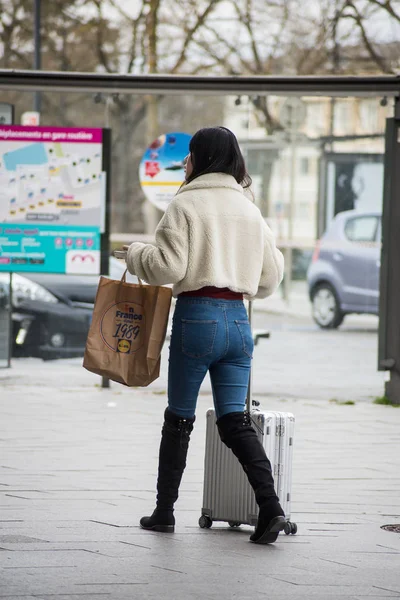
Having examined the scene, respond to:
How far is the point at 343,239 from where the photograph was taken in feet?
59.8

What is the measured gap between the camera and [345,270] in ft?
60.7

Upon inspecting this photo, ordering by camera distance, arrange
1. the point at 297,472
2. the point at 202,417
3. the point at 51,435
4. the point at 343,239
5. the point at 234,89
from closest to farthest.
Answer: the point at 297,472
the point at 51,435
the point at 202,417
the point at 234,89
the point at 343,239

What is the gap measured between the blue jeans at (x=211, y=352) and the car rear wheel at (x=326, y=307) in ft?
44.5

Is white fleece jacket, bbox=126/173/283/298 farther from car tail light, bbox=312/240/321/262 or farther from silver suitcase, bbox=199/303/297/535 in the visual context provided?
car tail light, bbox=312/240/321/262

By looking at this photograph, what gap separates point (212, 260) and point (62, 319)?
690 cm

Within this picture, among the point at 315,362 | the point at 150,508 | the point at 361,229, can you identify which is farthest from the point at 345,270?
the point at 150,508

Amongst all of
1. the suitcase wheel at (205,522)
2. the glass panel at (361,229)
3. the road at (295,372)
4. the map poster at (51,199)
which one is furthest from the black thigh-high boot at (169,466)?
the glass panel at (361,229)

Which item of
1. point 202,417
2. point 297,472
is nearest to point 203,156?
point 297,472

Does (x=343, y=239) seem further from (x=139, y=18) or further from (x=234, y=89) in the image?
(x=139, y=18)

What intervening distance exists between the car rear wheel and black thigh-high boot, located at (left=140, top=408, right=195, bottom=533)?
530 inches

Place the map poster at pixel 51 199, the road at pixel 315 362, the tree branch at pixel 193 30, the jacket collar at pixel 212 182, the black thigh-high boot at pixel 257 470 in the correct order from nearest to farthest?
1. the black thigh-high boot at pixel 257 470
2. the jacket collar at pixel 212 182
3. the map poster at pixel 51 199
4. the road at pixel 315 362
5. the tree branch at pixel 193 30

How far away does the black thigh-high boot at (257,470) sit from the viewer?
5113 mm

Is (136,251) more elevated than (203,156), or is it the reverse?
(203,156)

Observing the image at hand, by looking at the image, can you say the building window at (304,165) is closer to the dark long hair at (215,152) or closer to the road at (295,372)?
the road at (295,372)
